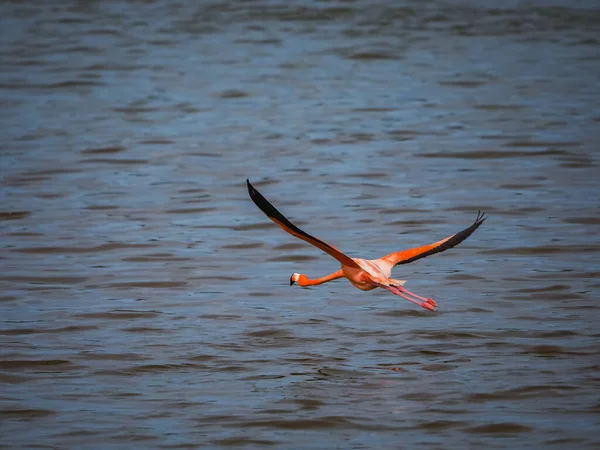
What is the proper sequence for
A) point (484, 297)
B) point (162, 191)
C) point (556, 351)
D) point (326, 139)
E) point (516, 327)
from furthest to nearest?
point (326, 139) → point (162, 191) → point (484, 297) → point (516, 327) → point (556, 351)

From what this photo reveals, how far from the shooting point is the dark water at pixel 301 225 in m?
Answer: 8.71

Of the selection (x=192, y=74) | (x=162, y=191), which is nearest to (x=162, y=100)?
(x=192, y=74)

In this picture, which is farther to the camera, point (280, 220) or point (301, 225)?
point (301, 225)

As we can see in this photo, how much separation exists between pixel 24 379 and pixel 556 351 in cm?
444

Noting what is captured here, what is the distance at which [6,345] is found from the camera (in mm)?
10422

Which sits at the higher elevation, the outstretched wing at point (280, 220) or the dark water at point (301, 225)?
the outstretched wing at point (280, 220)

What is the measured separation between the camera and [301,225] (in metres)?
15.1

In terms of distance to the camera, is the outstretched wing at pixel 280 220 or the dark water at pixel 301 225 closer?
the outstretched wing at pixel 280 220

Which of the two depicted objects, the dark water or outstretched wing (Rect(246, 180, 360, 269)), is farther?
the dark water

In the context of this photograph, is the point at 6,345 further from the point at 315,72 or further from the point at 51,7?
the point at 51,7

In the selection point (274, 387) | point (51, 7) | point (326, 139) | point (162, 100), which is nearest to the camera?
point (274, 387)

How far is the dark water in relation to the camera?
343 inches

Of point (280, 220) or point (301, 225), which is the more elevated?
point (280, 220)

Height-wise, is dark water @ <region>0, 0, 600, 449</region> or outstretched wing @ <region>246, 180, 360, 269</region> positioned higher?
outstretched wing @ <region>246, 180, 360, 269</region>
